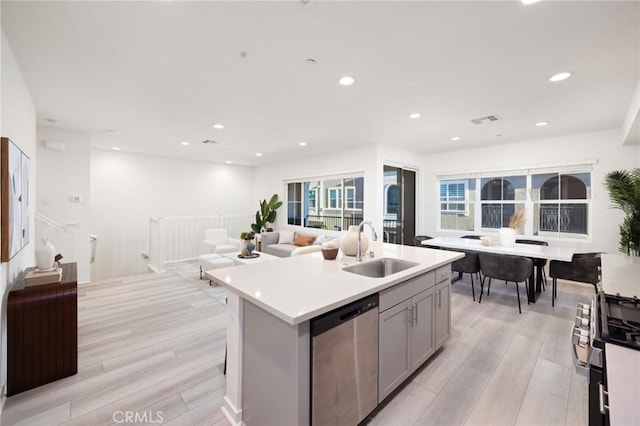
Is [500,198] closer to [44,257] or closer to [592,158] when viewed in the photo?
[592,158]

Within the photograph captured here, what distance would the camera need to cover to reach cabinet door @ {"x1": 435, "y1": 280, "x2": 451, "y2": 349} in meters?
2.37

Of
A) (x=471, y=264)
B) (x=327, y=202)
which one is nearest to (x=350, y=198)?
(x=327, y=202)

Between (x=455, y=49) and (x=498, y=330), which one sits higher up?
(x=455, y=49)

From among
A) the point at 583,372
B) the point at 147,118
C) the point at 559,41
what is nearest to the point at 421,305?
the point at 583,372

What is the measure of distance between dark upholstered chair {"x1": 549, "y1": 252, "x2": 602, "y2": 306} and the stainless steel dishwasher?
11.1ft

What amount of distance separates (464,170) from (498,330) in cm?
379

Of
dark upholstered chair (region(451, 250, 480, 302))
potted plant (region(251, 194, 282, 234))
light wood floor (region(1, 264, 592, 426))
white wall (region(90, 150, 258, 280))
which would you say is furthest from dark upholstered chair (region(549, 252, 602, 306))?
white wall (region(90, 150, 258, 280))

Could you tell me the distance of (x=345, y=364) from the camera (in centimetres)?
150

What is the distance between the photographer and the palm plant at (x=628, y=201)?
356cm

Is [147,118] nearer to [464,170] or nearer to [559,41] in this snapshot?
[559,41]

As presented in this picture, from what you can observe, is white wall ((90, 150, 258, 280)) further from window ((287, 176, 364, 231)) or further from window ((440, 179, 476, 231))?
window ((440, 179, 476, 231))

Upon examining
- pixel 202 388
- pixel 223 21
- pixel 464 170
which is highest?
pixel 223 21

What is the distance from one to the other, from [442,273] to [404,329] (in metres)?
0.76

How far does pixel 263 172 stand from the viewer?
814 cm
